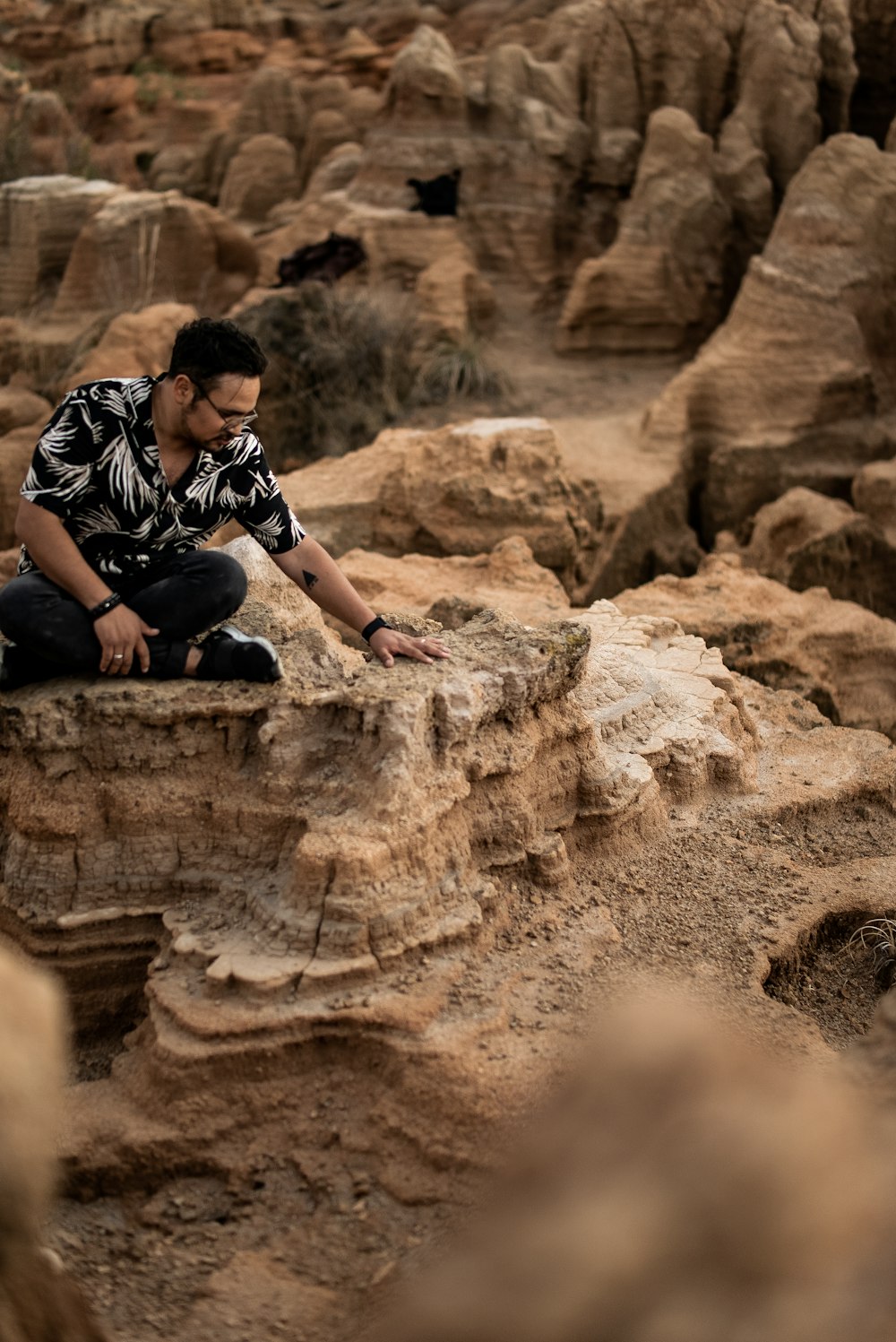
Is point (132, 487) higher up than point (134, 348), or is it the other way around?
point (132, 487)

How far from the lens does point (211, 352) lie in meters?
2.65

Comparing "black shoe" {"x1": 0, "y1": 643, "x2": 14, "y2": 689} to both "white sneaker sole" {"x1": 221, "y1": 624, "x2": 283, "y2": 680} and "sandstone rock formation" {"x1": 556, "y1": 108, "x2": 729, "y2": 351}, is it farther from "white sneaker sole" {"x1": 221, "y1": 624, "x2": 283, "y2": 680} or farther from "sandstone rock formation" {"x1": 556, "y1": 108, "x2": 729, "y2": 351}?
"sandstone rock formation" {"x1": 556, "y1": 108, "x2": 729, "y2": 351}

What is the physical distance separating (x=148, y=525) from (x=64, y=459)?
24 centimetres

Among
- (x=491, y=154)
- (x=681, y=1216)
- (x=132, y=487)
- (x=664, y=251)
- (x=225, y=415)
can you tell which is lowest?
(x=664, y=251)

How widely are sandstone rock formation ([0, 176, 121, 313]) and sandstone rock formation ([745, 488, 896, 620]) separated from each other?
5.95m

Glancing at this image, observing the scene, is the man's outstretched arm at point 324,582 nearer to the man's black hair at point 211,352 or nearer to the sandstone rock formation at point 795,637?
the man's black hair at point 211,352

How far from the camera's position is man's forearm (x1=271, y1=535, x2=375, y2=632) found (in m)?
3.08

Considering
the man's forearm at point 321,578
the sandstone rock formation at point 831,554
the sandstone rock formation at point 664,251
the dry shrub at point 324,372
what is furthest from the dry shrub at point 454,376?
the man's forearm at point 321,578

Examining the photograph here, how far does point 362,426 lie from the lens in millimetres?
7934

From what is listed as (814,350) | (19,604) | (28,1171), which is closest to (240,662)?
(19,604)

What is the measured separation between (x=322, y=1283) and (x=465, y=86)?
9571mm

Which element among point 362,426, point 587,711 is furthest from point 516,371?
point 587,711

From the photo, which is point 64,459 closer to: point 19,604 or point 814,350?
point 19,604

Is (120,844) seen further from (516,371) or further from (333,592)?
(516,371)
